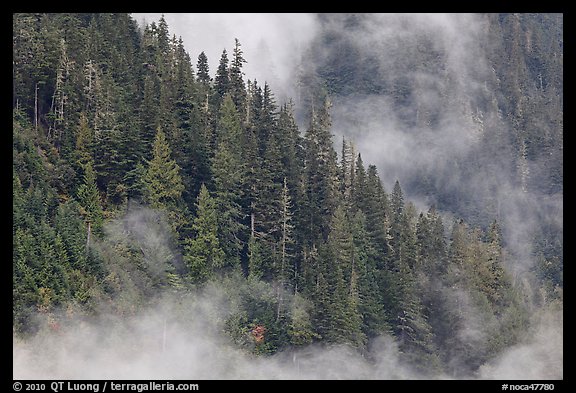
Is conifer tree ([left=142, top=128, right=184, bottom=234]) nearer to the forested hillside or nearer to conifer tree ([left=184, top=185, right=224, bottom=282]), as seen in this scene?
the forested hillside

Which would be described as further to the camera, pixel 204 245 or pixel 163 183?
pixel 163 183

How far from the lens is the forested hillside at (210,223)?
253 feet

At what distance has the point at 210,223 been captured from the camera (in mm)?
85750

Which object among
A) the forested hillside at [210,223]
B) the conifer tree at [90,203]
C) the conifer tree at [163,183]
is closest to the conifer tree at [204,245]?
the forested hillside at [210,223]

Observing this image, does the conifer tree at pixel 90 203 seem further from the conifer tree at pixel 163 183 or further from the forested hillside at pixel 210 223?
the conifer tree at pixel 163 183

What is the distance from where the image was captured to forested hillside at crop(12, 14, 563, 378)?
77250mm

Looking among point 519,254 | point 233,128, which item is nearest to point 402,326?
point 233,128

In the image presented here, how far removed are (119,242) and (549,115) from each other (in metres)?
131

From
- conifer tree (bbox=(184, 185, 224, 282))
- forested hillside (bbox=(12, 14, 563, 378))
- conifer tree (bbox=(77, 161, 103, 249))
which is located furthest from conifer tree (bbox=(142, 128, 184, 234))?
conifer tree (bbox=(77, 161, 103, 249))

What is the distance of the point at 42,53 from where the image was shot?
84.9m

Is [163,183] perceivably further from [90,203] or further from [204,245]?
[90,203]

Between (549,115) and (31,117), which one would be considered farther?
(549,115)

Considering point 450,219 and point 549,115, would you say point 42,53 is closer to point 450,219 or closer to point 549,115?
point 450,219

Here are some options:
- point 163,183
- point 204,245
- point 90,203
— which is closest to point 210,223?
point 204,245
